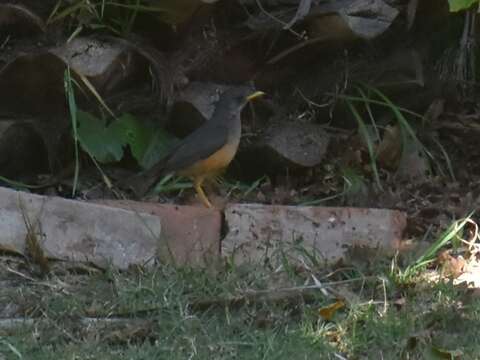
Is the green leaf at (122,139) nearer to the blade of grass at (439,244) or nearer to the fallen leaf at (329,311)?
the blade of grass at (439,244)

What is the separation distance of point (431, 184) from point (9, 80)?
7.74ft

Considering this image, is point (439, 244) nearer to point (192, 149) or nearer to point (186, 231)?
point (186, 231)

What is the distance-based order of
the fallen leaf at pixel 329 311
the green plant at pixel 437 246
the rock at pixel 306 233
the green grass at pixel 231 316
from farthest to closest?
the rock at pixel 306 233 < the green plant at pixel 437 246 < the fallen leaf at pixel 329 311 < the green grass at pixel 231 316

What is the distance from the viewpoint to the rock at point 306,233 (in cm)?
592

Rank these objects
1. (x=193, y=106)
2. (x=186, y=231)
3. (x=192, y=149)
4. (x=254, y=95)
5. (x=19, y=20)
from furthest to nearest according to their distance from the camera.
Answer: (x=193, y=106), (x=254, y=95), (x=19, y=20), (x=192, y=149), (x=186, y=231)

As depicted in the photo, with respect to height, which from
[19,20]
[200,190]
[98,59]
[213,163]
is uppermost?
[19,20]

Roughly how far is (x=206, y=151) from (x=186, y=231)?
0.68m

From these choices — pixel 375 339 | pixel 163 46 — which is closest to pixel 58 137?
pixel 163 46

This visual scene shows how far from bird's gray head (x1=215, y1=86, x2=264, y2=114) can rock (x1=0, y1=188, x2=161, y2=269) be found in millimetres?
1040

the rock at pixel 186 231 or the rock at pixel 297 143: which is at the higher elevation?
the rock at pixel 186 231

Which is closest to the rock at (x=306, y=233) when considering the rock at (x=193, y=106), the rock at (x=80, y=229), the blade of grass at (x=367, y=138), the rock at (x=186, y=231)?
the rock at (x=186, y=231)

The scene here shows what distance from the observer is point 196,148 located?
664 cm

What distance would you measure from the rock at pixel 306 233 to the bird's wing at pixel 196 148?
21.9 inches

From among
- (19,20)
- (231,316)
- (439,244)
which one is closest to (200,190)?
(19,20)
